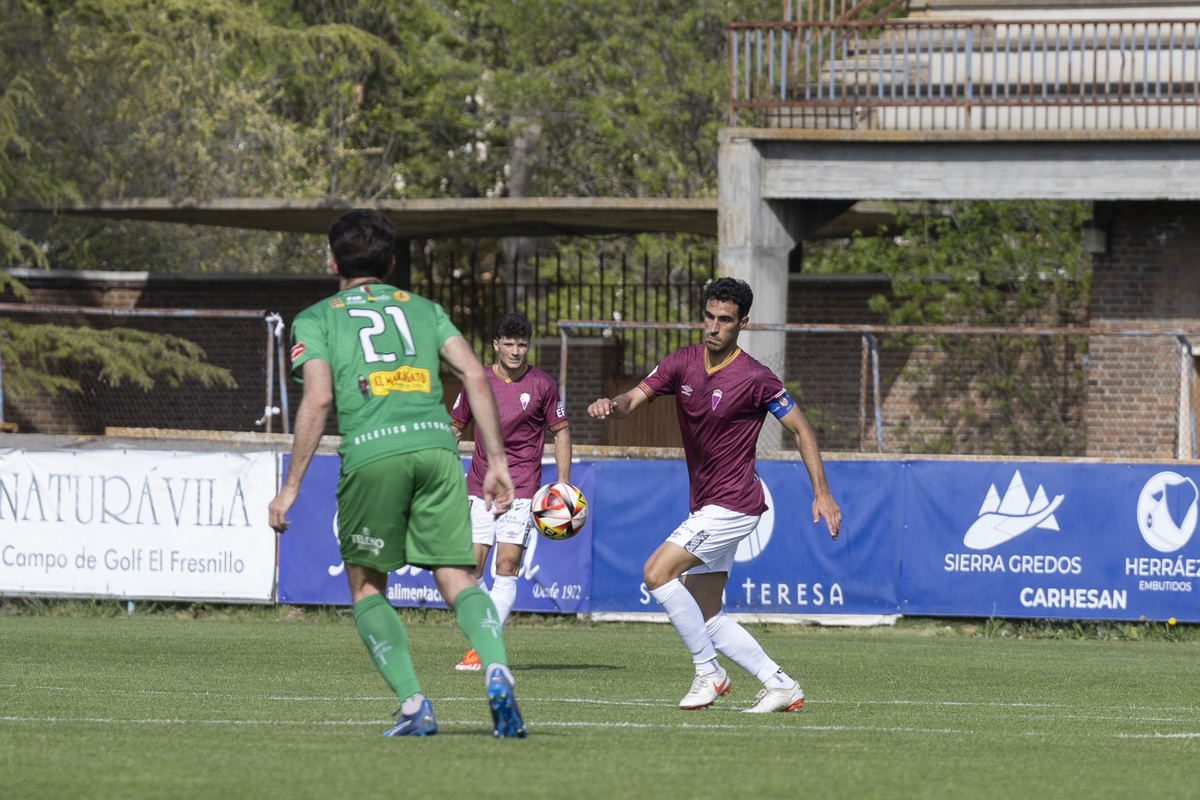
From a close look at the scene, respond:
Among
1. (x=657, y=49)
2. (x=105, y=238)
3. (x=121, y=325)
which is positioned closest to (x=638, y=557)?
(x=121, y=325)

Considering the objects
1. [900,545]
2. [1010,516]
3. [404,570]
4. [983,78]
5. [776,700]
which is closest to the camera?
[776,700]

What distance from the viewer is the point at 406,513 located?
5824mm

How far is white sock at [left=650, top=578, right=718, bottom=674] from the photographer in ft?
25.1

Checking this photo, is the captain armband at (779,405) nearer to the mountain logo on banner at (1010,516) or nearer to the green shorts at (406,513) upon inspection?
the green shorts at (406,513)

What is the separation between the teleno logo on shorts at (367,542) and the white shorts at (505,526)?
4524mm

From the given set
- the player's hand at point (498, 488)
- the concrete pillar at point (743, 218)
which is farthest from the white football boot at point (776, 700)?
the concrete pillar at point (743, 218)

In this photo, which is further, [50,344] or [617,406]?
[50,344]

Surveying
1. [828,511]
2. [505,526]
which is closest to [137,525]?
[505,526]

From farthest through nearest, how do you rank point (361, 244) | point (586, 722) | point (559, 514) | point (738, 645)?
point (559, 514) < point (738, 645) < point (586, 722) < point (361, 244)

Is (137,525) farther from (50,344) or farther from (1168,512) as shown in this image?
(1168,512)

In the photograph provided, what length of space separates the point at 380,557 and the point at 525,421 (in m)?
4.69

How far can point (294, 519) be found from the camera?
14438 mm

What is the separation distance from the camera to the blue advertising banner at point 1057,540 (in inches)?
535

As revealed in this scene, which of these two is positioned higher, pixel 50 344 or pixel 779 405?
pixel 50 344
